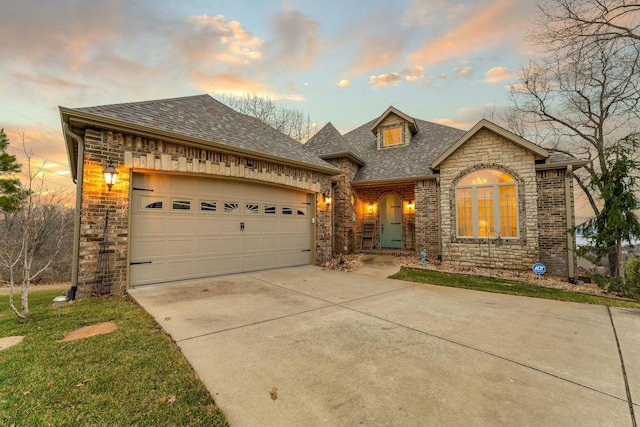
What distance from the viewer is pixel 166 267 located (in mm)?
6074

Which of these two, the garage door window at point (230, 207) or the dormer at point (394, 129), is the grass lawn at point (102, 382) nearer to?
the garage door window at point (230, 207)

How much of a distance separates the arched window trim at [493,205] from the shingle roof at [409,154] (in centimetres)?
162

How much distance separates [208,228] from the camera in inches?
265

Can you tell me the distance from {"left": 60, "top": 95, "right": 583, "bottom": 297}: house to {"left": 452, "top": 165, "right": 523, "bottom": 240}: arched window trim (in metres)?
0.03

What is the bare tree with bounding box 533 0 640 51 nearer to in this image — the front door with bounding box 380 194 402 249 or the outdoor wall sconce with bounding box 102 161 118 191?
the front door with bounding box 380 194 402 249

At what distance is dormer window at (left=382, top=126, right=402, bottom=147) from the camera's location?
13.3 m

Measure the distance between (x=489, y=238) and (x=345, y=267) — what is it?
16.1 ft

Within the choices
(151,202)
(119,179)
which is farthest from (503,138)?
(119,179)

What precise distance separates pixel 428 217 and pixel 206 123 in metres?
8.50

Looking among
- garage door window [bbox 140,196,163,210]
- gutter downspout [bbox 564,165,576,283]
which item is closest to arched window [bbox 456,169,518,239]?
gutter downspout [bbox 564,165,576,283]

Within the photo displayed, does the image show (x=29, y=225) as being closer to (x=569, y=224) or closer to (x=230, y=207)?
(x=230, y=207)

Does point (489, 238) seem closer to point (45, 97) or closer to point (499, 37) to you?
point (499, 37)

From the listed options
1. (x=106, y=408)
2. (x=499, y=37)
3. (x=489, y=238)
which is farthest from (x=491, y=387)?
(x=499, y=37)

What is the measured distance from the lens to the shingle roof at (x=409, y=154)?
1131 cm
